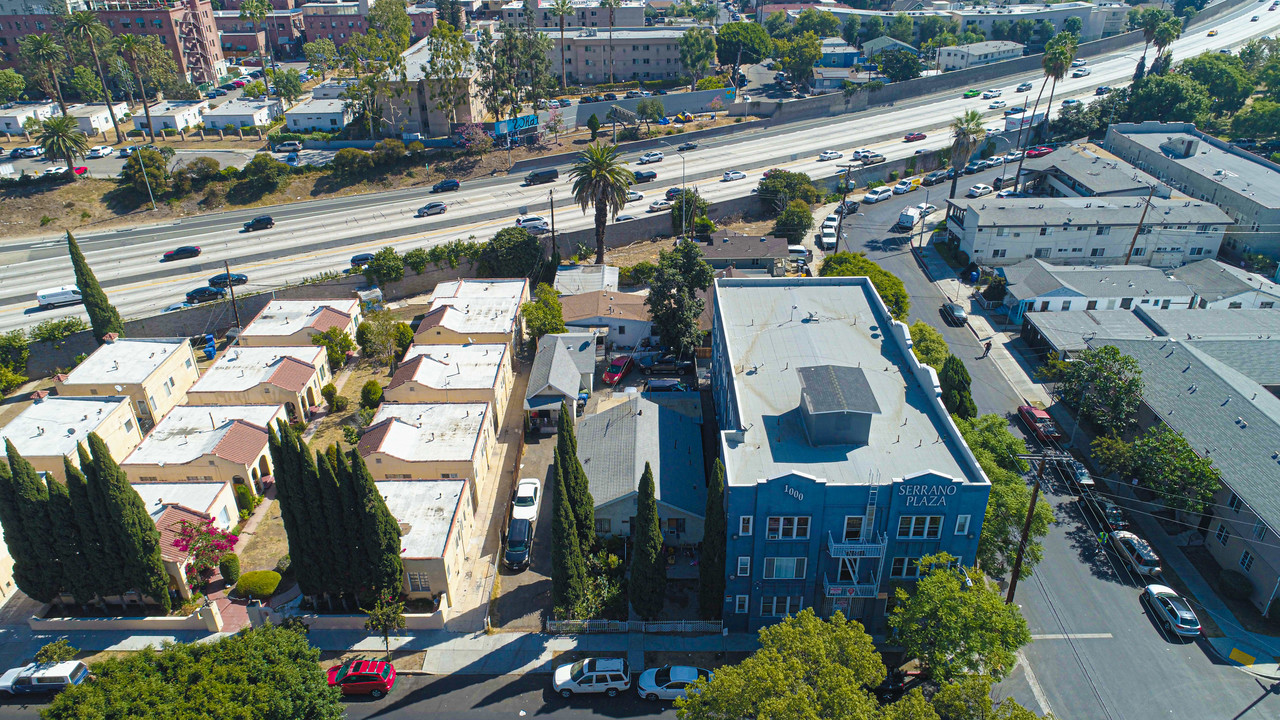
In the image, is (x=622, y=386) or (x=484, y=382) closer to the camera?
(x=484, y=382)

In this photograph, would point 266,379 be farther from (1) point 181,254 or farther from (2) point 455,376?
(1) point 181,254

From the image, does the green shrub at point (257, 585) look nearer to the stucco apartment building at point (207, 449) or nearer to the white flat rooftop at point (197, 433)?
the stucco apartment building at point (207, 449)

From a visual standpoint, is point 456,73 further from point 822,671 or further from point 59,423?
point 822,671

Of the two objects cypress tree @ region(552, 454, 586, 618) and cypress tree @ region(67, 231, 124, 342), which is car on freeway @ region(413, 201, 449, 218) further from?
cypress tree @ region(552, 454, 586, 618)

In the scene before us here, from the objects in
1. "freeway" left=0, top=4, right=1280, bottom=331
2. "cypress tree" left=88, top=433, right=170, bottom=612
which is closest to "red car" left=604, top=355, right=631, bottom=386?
"freeway" left=0, top=4, right=1280, bottom=331

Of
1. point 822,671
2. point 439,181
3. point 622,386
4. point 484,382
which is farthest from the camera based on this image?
point 439,181

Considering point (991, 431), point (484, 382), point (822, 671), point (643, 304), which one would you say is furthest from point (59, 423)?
point (991, 431)
